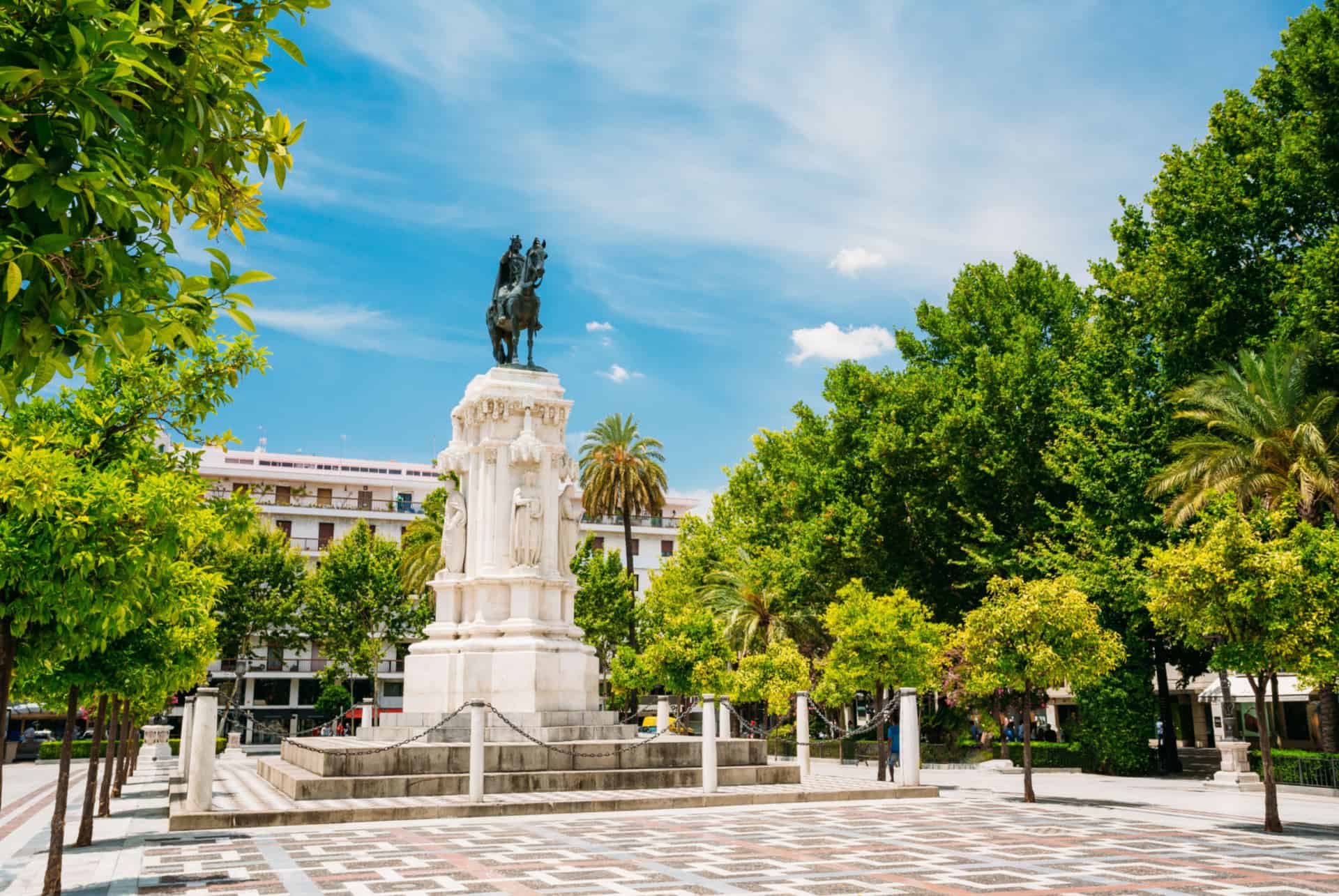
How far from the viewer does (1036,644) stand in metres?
21.0

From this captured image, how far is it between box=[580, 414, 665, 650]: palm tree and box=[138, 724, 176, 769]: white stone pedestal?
2066 cm

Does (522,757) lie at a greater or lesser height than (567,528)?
lesser

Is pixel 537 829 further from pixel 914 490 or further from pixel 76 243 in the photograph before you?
pixel 914 490

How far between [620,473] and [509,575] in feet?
98.4

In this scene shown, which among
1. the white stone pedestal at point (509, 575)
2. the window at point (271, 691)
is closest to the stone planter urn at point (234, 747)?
the window at point (271, 691)

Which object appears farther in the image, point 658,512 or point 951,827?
point 658,512

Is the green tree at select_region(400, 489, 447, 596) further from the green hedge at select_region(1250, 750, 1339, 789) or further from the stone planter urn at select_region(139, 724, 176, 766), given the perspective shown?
the green hedge at select_region(1250, 750, 1339, 789)

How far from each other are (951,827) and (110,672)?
12.0m

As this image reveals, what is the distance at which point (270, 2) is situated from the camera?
488 centimetres

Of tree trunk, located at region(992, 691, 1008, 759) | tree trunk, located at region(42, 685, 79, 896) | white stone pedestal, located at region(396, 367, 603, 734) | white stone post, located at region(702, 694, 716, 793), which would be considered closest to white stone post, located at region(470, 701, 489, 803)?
white stone pedestal, located at region(396, 367, 603, 734)

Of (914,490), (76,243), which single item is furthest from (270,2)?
(914,490)

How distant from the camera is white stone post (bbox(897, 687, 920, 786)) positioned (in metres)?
21.4

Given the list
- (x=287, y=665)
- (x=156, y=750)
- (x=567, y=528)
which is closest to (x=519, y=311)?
(x=567, y=528)

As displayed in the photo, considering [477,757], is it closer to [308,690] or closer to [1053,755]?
[1053,755]
